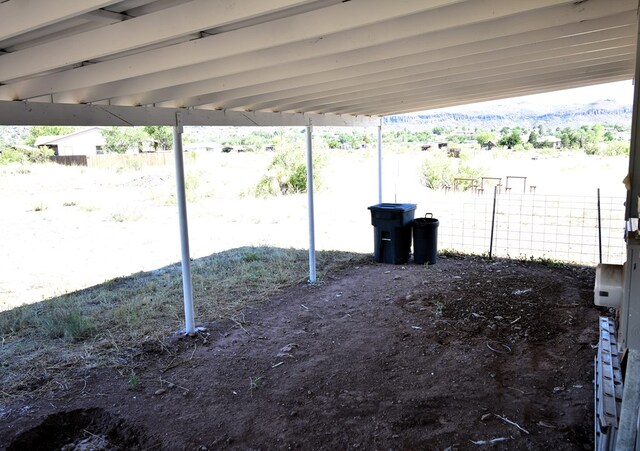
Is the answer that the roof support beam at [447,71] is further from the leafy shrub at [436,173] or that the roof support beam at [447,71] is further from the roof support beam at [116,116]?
the leafy shrub at [436,173]

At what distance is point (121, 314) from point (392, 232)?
389cm

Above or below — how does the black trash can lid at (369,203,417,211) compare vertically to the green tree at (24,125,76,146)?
below

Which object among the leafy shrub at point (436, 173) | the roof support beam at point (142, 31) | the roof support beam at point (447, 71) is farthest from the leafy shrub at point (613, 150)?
the roof support beam at point (142, 31)

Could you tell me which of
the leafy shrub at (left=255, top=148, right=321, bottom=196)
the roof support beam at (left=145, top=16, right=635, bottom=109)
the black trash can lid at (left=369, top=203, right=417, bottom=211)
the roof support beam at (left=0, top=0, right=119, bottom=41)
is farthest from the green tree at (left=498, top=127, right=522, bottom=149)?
the roof support beam at (left=0, top=0, right=119, bottom=41)

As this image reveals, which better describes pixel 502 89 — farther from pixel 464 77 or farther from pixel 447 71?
pixel 447 71

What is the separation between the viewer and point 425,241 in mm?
7469

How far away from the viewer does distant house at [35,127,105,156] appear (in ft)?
130

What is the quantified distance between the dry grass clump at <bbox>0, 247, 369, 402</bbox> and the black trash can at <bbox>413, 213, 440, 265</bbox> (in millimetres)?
925

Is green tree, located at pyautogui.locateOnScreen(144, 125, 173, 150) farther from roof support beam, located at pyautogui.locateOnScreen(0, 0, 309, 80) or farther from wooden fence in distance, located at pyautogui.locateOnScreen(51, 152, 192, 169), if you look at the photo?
roof support beam, located at pyautogui.locateOnScreen(0, 0, 309, 80)

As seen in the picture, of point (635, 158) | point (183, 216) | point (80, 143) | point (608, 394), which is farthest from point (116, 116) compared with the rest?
point (80, 143)

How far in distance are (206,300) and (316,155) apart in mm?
12971

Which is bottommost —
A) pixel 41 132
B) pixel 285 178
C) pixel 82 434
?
pixel 82 434

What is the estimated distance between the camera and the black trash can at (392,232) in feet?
24.5

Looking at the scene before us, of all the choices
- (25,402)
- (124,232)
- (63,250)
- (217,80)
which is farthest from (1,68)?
(124,232)
